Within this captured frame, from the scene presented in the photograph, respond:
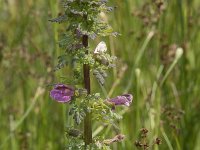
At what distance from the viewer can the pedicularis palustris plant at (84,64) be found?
3.90 feet

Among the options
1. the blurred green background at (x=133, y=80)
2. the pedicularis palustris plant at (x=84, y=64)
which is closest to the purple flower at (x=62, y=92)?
the pedicularis palustris plant at (x=84, y=64)

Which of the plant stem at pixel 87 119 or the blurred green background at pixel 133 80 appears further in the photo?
the blurred green background at pixel 133 80

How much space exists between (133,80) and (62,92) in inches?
60.6

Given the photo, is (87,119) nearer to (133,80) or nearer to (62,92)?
(62,92)

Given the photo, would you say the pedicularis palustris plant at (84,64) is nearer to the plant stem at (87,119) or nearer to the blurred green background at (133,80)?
the plant stem at (87,119)

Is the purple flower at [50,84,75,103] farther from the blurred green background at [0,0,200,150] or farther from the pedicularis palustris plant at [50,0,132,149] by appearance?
the blurred green background at [0,0,200,150]

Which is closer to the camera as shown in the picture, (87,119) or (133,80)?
(87,119)

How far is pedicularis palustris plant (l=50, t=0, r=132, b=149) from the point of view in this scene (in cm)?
119

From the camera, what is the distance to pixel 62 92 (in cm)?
125

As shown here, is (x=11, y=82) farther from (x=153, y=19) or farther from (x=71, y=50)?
(x=71, y=50)

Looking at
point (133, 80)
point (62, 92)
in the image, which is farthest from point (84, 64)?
point (133, 80)

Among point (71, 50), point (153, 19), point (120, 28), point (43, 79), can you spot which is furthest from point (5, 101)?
point (71, 50)

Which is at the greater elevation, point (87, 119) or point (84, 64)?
point (84, 64)

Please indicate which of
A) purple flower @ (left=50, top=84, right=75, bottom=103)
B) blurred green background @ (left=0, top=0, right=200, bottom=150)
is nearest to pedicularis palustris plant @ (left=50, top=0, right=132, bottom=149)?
purple flower @ (left=50, top=84, right=75, bottom=103)
